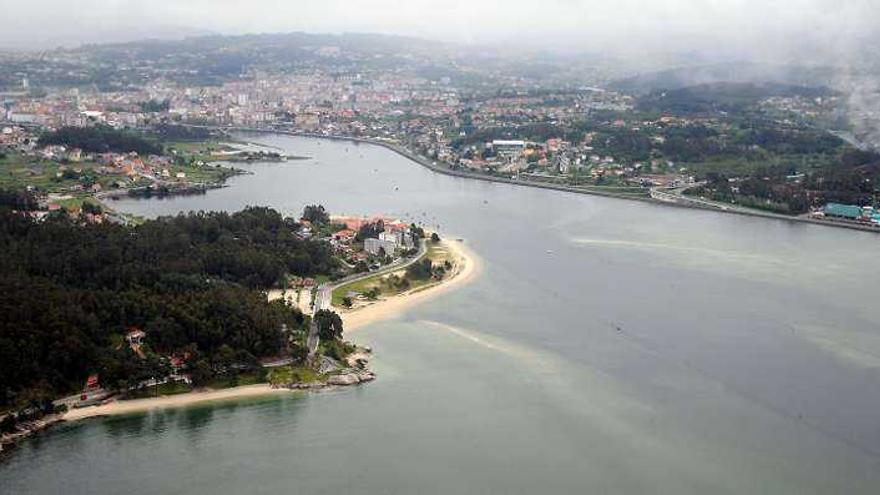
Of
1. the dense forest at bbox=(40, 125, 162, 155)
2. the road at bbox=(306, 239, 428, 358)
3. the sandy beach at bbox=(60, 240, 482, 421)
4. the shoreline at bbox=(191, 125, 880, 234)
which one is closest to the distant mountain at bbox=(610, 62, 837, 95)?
the shoreline at bbox=(191, 125, 880, 234)

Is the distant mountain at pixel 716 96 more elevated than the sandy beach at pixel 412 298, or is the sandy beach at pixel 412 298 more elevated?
the distant mountain at pixel 716 96

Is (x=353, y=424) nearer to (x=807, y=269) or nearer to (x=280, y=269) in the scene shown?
(x=280, y=269)

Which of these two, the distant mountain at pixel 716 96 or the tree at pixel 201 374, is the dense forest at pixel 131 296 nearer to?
the tree at pixel 201 374

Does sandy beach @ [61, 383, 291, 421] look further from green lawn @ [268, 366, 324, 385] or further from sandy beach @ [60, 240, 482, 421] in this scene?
green lawn @ [268, 366, 324, 385]

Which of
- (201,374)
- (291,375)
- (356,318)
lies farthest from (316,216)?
(201,374)

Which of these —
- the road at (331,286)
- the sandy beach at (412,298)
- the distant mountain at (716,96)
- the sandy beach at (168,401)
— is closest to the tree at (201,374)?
the sandy beach at (168,401)

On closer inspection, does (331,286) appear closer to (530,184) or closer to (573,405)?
(573,405)

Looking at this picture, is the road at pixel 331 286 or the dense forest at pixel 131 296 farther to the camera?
the road at pixel 331 286
